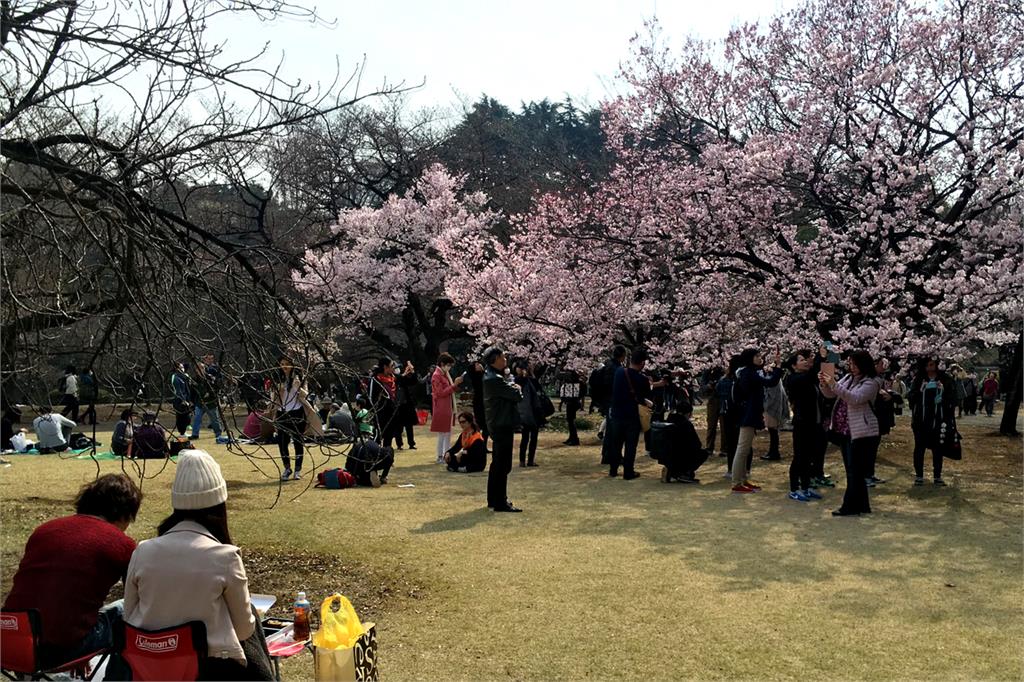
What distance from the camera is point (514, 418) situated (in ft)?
30.9

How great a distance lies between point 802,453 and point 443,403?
5503 millimetres

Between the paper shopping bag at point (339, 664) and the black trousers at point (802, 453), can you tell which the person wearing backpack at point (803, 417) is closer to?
the black trousers at point (802, 453)

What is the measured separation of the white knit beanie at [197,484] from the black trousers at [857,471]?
23.1 ft

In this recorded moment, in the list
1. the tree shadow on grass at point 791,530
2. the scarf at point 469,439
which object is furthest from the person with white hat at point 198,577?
the scarf at point 469,439

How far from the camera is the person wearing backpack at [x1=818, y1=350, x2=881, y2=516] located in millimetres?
8867

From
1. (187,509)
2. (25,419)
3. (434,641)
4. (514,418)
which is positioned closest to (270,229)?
(25,419)

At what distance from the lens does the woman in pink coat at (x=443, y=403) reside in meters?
13.9

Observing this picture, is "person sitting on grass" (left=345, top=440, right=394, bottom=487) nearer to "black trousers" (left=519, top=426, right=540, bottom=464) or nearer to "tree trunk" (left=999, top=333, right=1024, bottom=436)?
"black trousers" (left=519, top=426, right=540, bottom=464)

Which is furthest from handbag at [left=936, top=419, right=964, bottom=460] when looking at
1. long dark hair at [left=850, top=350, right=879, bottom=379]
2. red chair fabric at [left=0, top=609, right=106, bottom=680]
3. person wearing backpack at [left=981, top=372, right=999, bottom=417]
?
person wearing backpack at [left=981, top=372, right=999, bottom=417]

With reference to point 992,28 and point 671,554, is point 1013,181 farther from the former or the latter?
point 671,554

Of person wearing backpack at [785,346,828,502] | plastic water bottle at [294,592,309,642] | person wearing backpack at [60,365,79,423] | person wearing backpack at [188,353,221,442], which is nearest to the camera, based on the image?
plastic water bottle at [294,592,309,642]

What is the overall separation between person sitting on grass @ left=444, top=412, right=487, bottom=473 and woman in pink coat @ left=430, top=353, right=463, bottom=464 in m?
0.81

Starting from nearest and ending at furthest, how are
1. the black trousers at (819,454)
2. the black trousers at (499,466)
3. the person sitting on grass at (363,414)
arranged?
1. the person sitting on grass at (363,414)
2. the black trousers at (499,466)
3. the black trousers at (819,454)

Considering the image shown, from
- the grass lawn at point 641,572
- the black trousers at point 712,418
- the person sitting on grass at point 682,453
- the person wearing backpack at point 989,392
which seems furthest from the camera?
the person wearing backpack at point 989,392
